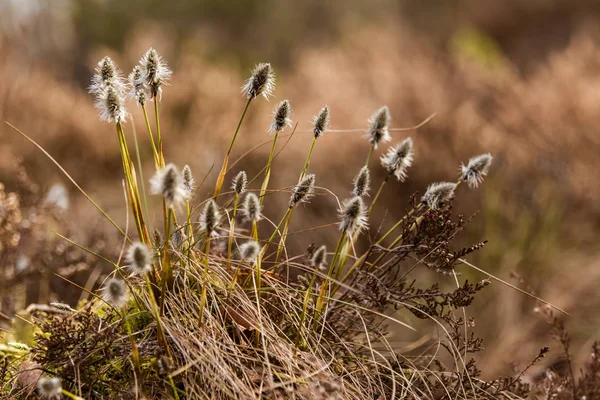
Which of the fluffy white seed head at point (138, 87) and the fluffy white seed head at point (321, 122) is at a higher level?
the fluffy white seed head at point (321, 122)

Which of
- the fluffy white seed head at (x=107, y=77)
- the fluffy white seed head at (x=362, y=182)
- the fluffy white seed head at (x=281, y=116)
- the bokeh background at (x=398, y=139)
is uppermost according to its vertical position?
the bokeh background at (x=398, y=139)

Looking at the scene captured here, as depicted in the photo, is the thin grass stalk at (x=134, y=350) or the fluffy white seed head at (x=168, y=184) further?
the thin grass stalk at (x=134, y=350)

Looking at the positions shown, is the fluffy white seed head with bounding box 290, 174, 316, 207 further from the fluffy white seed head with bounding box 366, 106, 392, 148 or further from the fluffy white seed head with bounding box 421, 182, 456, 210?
the fluffy white seed head with bounding box 421, 182, 456, 210

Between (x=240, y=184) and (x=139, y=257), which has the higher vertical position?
(x=240, y=184)

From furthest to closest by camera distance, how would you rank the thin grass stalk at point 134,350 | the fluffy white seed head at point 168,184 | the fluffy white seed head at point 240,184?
1. the fluffy white seed head at point 240,184
2. the thin grass stalk at point 134,350
3. the fluffy white seed head at point 168,184

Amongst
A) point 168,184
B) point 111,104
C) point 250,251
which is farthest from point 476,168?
point 111,104

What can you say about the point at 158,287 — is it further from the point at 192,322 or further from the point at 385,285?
the point at 385,285

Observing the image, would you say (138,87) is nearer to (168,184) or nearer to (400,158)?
(168,184)

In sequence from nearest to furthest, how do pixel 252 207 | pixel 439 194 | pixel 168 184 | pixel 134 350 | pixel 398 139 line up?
pixel 168 184 → pixel 134 350 → pixel 252 207 → pixel 439 194 → pixel 398 139

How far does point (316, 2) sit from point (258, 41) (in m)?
1.87

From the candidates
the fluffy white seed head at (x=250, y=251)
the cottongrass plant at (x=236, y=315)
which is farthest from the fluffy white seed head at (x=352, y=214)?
the fluffy white seed head at (x=250, y=251)

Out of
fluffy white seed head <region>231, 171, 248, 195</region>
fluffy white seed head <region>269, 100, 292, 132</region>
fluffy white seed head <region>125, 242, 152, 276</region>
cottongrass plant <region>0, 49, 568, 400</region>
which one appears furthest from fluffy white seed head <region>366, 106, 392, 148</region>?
fluffy white seed head <region>125, 242, 152, 276</region>

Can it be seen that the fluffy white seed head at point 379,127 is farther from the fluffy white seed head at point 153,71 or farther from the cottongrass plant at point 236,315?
the fluffy white seed head at point 153,71

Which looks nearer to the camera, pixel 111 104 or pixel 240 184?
pixel 111 104
